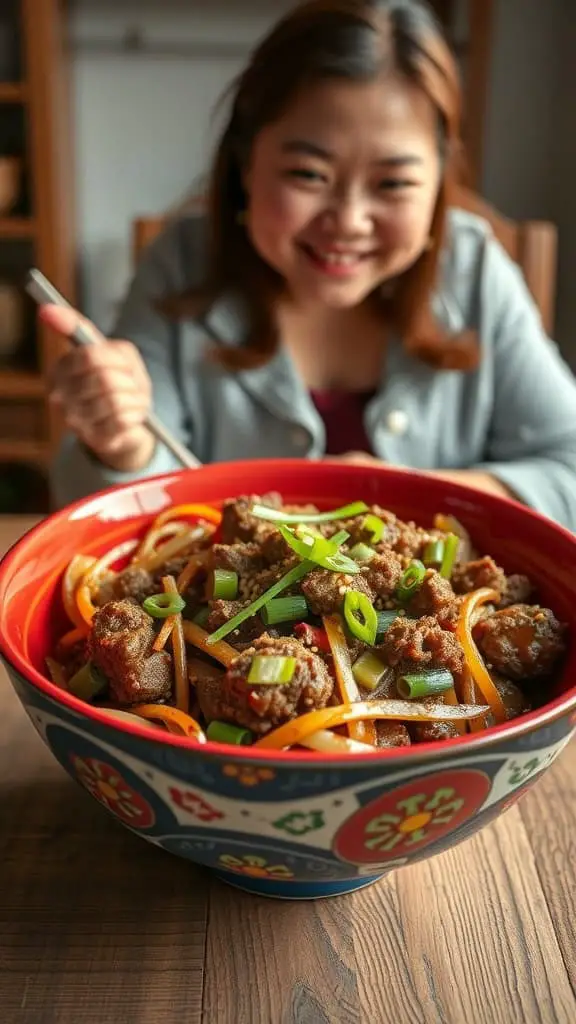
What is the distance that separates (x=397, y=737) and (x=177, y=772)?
0.18 metres

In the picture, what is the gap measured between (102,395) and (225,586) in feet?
1.53

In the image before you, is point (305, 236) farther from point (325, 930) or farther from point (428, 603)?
point (325, 930)

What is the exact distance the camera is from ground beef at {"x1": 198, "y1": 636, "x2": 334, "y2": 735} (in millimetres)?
631

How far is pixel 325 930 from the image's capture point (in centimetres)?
66

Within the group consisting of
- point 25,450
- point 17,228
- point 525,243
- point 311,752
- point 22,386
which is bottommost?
point 25,450

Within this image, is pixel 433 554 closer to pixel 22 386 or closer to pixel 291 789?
pixel 291 789

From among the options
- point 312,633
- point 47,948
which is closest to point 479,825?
point 312,633

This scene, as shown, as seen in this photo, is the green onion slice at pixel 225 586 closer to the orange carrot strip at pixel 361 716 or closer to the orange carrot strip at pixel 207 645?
the orange carrot strip at pixel 207 645

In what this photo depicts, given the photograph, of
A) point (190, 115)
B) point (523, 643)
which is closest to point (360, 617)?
point (523, 643)

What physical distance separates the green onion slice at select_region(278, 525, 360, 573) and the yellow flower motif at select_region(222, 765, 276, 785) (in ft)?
0.74

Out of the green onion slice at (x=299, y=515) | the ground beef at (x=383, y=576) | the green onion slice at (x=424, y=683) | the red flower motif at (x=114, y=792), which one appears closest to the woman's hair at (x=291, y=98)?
the green onion slice at (x=299, y=515)

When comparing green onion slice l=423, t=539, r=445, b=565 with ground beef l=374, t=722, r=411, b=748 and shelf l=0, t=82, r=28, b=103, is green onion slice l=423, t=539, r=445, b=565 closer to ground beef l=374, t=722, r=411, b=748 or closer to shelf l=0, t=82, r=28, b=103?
ground beef l=374, t=722, r=411, b=748

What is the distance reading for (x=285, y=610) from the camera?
0.72m

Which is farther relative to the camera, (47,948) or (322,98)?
(322,98)
